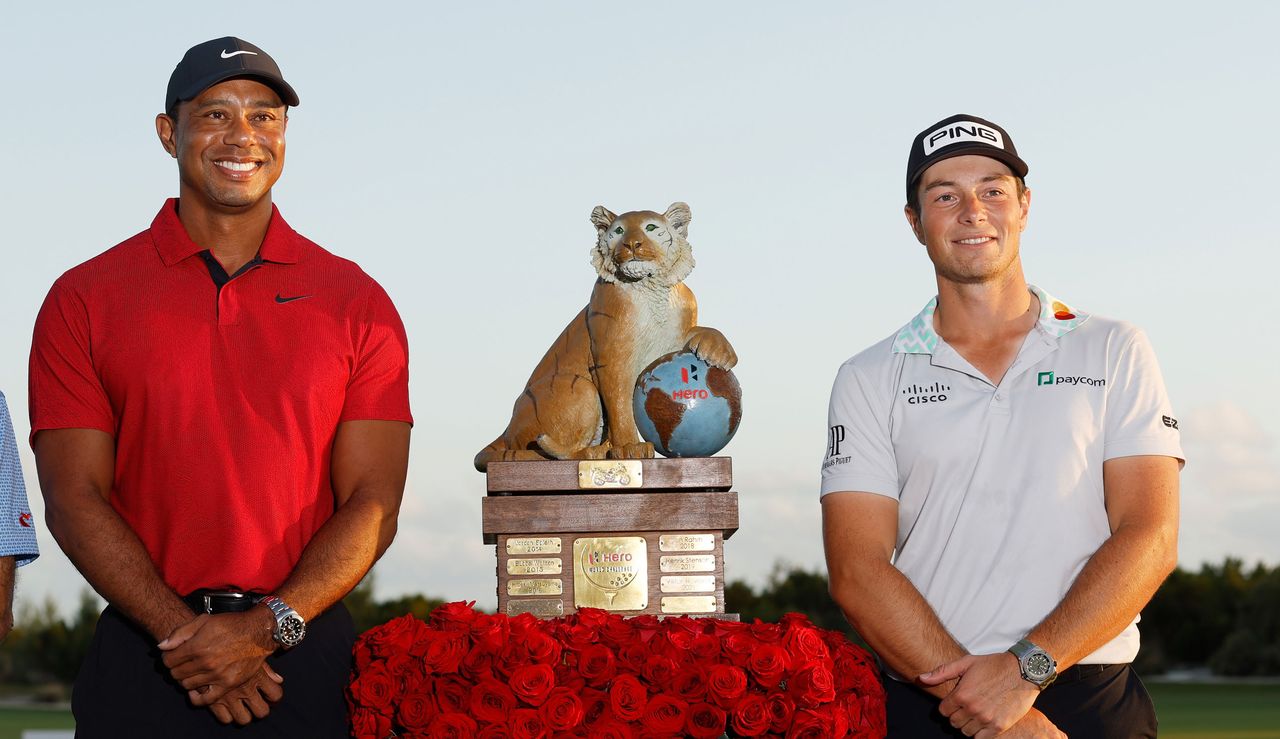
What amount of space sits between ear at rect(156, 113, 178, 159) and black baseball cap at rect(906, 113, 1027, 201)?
195 centimetres

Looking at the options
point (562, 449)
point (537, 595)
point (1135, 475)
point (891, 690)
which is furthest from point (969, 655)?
point (562, 449)

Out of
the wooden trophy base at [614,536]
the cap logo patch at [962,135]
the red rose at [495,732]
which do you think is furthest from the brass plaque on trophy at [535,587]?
the cap logo patch at [962,135]

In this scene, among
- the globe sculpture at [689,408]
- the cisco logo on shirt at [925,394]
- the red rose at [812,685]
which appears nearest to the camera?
the red rose at [812,685]

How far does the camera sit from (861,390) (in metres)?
3.46

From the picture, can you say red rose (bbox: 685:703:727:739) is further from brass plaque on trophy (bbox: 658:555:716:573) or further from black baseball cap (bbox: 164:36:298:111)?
black baseball cap (bbox: 164:36:298:111)

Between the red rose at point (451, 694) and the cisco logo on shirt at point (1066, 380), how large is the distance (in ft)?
5.25

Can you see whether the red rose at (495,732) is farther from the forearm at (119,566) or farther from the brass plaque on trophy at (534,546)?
the brass plaque on trophy at (534,546)

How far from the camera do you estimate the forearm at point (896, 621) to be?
315 cm

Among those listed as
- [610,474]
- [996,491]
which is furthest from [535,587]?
[996,491]

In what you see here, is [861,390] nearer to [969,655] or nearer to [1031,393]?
[1031,393]

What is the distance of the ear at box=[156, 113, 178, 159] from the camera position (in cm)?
356

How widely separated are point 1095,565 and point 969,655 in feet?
1.17

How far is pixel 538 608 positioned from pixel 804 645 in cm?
146

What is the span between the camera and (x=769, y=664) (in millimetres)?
3166
